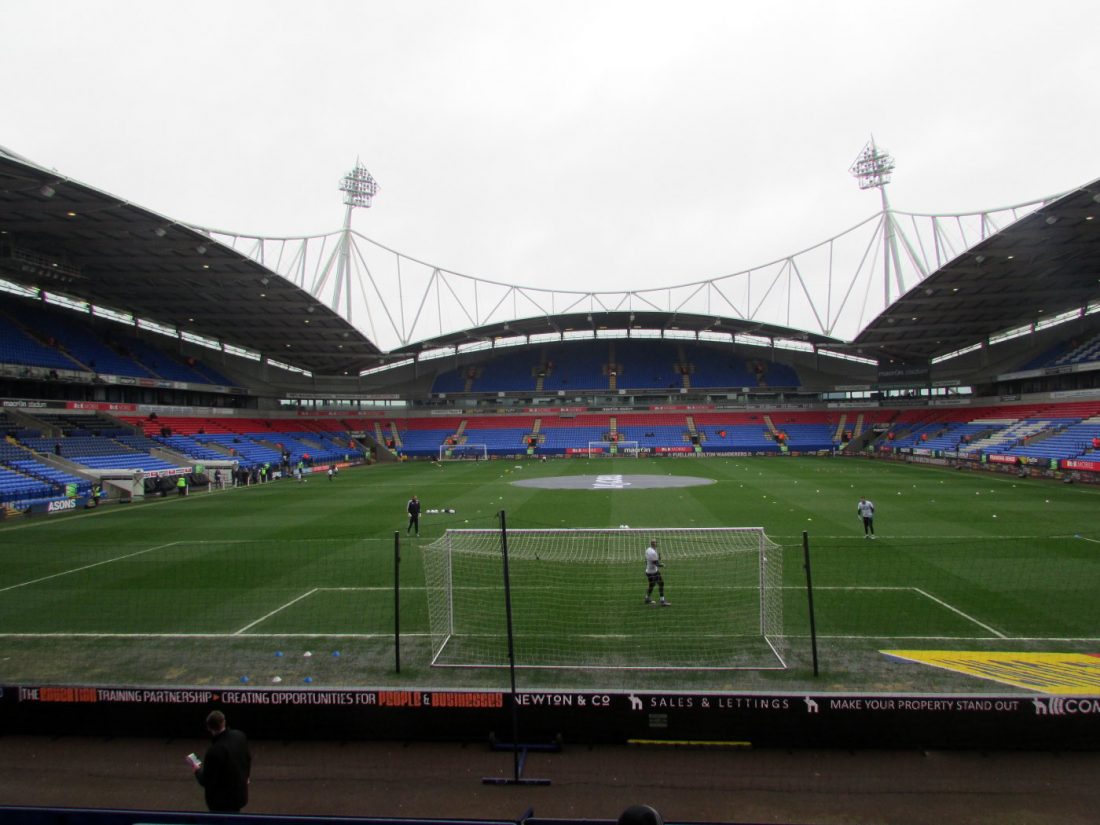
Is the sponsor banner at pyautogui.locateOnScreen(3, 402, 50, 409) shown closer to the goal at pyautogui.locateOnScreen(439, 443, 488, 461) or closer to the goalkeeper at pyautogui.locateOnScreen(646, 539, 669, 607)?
the goal at pyautogui.locateOnScreen(439, 443, 488, 461)

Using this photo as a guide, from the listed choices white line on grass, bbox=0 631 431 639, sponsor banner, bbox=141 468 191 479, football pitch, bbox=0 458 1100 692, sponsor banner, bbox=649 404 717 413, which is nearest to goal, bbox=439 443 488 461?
sponsor banner, bbox=649 404 717 413

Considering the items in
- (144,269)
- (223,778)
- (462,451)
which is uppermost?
(144,269)

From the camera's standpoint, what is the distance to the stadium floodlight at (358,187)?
58031mm

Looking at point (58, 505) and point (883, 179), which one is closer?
point (58, 505)

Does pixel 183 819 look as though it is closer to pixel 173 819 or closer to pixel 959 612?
pixel 173 819

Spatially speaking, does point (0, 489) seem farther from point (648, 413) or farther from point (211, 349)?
point (648, 413)

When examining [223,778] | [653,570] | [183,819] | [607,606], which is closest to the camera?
[183,819]

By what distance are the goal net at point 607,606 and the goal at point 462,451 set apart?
43615mm

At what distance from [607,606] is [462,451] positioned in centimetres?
5020

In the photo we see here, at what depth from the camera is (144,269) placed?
34.2 metres

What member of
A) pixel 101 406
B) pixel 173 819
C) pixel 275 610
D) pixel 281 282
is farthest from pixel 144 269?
pixel 173 819

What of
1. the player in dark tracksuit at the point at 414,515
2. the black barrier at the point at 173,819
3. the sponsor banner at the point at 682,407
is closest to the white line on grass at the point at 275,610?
the player in dark tracksuit at the point at 414,515

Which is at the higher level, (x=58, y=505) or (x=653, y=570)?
(x=58, y=505)

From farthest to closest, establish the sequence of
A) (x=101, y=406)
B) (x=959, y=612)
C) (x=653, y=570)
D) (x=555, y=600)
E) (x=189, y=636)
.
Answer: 1. (x=101, y=406)
2. (x=555, y=600)
3. (x=653, y=570)
4. (x=959, y=612)
5. (x=189, y=636)
